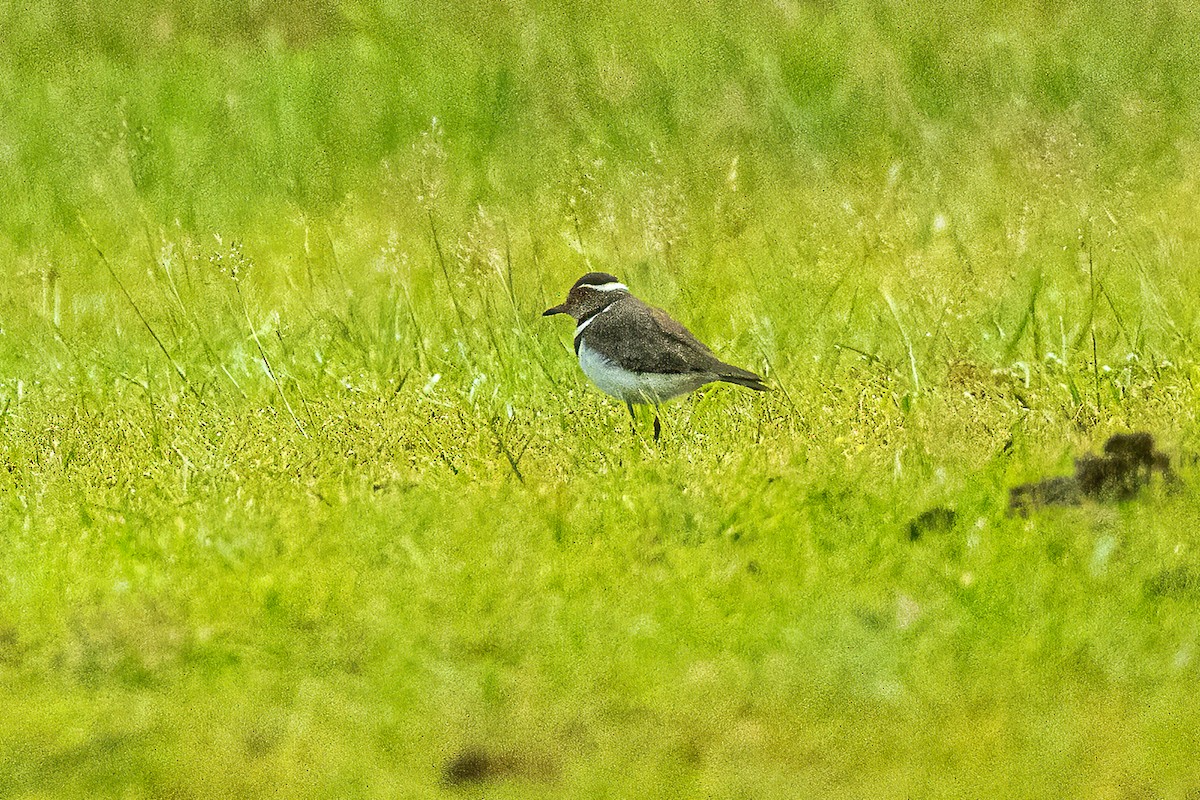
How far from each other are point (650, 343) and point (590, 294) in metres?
0.60

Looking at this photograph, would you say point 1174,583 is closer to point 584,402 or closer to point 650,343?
point 650,343

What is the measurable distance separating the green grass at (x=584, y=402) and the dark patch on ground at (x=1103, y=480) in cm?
7

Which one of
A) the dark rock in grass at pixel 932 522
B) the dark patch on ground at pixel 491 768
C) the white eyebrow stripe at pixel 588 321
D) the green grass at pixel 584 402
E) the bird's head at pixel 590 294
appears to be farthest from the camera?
the bird's head at pixel 590 294

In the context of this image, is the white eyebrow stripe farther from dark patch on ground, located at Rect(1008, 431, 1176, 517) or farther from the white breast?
dark patch on ground, located at Rect(1008, 431, 1176, 517)

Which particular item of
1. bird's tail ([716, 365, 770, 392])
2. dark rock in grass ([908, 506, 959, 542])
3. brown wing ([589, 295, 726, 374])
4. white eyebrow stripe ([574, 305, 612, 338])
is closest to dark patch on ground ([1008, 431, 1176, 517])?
dark rock in grass ([908, 506, 959, 542])

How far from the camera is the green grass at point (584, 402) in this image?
4.25 metres

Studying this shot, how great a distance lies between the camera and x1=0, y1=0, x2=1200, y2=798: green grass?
13.9ft

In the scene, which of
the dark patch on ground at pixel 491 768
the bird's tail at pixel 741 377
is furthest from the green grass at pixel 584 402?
the bird's tail at pixel 741 377

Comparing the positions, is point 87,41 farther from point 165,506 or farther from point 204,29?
point 165,506

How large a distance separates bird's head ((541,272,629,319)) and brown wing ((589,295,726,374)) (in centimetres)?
20

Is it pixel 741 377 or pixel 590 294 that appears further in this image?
pixel 590 294

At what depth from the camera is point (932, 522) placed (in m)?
4.96

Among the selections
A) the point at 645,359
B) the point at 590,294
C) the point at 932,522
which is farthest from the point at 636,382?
the point at 932,522

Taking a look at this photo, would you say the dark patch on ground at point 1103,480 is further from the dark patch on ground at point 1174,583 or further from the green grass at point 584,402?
the dark patch on ground at point 1174,583
